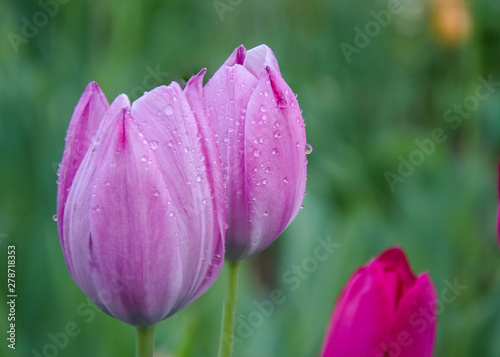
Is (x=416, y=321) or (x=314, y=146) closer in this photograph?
(x=416, y=321)

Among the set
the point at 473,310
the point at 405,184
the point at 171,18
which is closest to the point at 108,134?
the point at 473,310

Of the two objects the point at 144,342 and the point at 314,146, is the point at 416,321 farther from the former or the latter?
the point at 314,146

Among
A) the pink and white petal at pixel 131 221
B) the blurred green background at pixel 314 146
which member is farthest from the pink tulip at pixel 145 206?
the blurred green background at pixel 314 146

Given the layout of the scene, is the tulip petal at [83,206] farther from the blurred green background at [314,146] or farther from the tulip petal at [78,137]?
the blurred green background at [314,146]

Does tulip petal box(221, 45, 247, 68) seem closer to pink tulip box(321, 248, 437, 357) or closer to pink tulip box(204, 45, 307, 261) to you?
pink tulip box(204, 45, 307, 261)

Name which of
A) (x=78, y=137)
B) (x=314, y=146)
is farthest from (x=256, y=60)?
(x=314, y=146)

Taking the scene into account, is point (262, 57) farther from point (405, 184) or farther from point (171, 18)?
point (171, 18)

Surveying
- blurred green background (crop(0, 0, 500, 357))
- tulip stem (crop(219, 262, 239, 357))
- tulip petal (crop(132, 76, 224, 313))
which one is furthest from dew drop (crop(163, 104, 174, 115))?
blurred green background (crop(0, 0, 500, 357))
